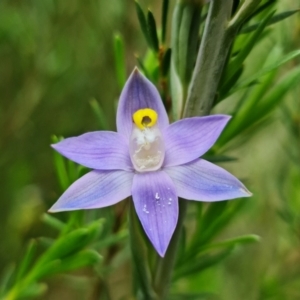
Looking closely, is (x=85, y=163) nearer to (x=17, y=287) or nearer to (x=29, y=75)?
(x=17, y=287)

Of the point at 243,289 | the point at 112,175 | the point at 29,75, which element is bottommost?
the point at 243,289

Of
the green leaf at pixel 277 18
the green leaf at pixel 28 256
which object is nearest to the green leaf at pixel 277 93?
the green leaf at pixel 277 18

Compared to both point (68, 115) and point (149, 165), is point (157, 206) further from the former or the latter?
point (68, 115)

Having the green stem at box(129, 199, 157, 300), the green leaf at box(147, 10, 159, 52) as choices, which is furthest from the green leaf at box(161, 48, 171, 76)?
the green stem at box(129, 199, 157, 300)

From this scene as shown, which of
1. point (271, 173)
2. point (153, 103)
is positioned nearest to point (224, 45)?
point (153, 103)

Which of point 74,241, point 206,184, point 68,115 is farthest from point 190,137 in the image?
point 68,115
